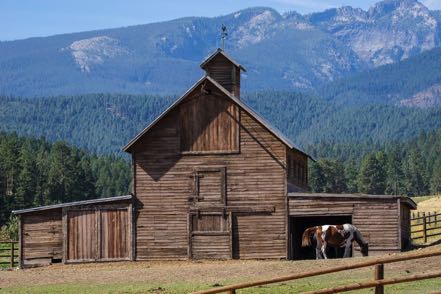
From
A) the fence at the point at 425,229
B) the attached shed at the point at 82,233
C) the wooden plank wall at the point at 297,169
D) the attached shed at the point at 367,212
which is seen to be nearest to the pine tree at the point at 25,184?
the fence at the point at 425,229

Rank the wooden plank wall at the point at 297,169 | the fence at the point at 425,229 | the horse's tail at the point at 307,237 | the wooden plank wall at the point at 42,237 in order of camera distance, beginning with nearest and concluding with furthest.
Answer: the horse's tail at the point at 307,237
the wooden plank wall at the point at 42,237
the wooden plank wall at the point at 297,169
the fence at the point at 425,229

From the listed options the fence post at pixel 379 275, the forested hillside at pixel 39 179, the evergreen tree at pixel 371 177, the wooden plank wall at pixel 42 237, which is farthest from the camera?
the evergreen tree at pixel 371 177

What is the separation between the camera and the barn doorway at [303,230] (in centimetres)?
5350

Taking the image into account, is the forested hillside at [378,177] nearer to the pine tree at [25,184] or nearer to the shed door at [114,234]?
the pine tree at [25,184]

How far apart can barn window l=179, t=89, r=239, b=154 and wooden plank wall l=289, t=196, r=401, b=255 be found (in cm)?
449

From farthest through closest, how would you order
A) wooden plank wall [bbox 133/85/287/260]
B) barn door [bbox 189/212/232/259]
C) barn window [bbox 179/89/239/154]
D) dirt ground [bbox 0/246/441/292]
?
barn door [bbox 189/212/232/259]
barn window [bbox 179/89/239/154]
wooden plank wall [bbox 133/85/287/260]
dirt ground [bbox 0/246/441/292]

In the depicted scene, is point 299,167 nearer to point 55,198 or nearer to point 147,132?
point 147,132

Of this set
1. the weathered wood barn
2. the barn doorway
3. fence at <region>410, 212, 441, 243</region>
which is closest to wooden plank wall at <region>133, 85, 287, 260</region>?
the weathered wood barn

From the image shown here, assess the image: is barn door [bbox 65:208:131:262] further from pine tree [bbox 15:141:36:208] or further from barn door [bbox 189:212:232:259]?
pine tree [bbox 15:141:36:208]

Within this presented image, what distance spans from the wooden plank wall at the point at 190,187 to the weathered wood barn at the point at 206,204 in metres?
0.05

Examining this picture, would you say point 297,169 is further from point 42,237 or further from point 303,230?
point 42,237

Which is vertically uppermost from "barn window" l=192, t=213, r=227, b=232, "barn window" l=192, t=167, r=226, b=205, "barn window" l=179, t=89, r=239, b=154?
"barn window" l=179, t=89, r=239, b=154

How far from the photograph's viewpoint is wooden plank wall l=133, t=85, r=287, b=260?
5259 cm

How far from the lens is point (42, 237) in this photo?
54938 mm
